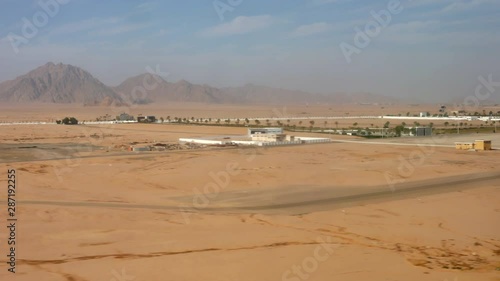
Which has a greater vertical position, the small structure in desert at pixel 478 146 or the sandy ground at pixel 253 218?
the small structure in desert at pixel 478 146

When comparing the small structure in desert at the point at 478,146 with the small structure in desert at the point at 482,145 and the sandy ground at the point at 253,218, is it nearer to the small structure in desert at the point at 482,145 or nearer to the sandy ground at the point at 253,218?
the small structure in desert at the point at 482,145

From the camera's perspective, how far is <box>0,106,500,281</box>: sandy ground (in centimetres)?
1180

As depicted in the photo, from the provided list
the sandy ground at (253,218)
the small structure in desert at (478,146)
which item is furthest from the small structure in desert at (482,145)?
the sandy ground at (253,218)

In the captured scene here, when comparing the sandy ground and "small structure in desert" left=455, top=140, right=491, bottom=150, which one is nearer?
the sandy ground

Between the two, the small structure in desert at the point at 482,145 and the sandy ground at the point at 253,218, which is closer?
A: the sandy ground at the point at 253,218

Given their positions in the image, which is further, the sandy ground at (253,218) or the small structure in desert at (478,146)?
the small structure in desert at (478,146)

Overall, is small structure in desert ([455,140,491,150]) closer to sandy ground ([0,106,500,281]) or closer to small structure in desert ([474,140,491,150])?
small structure in desert ([474,140,491,150])

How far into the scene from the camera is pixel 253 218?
1708 cm

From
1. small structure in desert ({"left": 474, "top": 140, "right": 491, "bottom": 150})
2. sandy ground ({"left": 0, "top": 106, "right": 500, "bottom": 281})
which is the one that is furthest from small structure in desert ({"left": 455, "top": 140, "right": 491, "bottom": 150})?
sandy ground ({"left": 0, "top": 106, "right": 500, "bottom": 281})

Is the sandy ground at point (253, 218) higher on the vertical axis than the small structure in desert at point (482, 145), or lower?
lower

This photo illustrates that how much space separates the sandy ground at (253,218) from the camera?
11805 mm

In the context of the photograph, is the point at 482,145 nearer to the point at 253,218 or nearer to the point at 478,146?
the point at 478,146

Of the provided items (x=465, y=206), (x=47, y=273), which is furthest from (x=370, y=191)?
(x=47, y=273)

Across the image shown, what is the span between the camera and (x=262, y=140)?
44.8 meters
